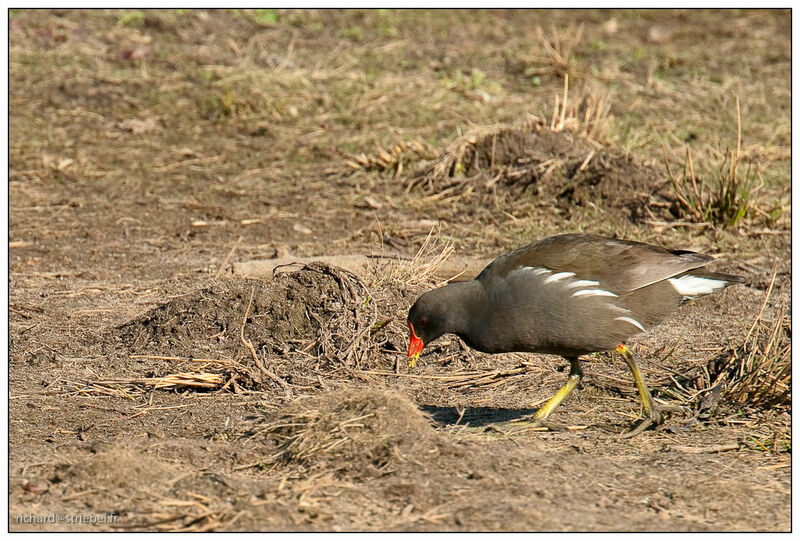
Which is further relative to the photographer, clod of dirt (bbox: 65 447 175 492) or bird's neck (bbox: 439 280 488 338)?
bird's neck (bbox: 439 280 488 338)

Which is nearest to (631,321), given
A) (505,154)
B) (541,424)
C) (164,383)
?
(541,424)

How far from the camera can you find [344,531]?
3625 millimetres

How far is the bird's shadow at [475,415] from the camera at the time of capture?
4867 millimetres

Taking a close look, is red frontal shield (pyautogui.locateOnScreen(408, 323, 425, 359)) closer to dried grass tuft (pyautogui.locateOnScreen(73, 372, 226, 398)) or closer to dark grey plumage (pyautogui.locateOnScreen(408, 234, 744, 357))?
dark grey plumage (pyautogui.locateOnScreen(408, 234, 744, 357))

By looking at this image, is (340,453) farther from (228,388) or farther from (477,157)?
(477,157)

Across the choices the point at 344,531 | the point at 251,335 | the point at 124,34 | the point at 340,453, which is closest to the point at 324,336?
the point at 251,335

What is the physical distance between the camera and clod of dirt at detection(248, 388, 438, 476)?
4.15 meters

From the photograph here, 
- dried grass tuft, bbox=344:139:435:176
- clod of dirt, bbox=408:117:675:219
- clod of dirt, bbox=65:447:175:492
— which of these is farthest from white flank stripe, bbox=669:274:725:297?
dried grass tuft, bbox=344:139:435:176

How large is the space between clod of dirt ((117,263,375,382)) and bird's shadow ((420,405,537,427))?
70 centimetres

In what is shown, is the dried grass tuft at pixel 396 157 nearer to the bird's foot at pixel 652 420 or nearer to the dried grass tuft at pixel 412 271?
the dried grass tuft at pixel 412 271

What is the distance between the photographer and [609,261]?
4.98 m

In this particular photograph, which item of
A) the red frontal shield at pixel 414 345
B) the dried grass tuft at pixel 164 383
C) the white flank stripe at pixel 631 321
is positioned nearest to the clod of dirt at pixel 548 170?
the white flank stripe at pixel 631 321

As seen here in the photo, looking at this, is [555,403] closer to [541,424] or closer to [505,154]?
[541,424]

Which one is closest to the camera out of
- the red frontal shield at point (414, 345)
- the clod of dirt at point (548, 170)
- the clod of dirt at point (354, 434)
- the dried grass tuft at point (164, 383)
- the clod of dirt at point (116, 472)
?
the clod of dirt at point (116, 472)
